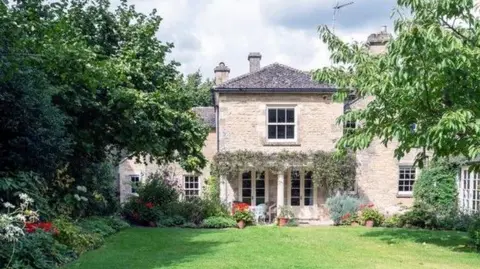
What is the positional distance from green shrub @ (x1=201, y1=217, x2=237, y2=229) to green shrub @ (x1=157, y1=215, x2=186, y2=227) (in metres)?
0.90

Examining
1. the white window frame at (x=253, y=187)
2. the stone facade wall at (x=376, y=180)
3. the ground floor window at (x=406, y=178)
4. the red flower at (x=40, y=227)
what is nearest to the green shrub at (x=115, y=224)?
the red flower at (x=40, y=227)

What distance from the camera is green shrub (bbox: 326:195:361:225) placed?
20.7 metres

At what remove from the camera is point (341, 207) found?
20.8 meters

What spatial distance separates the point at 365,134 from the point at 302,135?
32.2 ft

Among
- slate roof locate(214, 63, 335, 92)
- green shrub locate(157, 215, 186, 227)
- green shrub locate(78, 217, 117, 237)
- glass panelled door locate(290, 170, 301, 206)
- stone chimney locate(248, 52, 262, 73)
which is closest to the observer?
green shrub locate(78, 217, 117, 237)

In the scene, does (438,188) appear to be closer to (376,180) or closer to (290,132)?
(376,180)

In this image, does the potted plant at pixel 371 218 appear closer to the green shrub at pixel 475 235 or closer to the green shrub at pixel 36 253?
the green shrub at pixel 475 235

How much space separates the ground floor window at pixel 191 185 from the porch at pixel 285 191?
2.86 meters

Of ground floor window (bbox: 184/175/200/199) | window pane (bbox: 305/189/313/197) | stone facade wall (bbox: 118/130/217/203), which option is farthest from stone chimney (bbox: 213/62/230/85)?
window pane (bbox: 305/189/313/197)

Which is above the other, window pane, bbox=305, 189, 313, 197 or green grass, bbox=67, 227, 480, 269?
window pane, bbox=305, 189, 313, 197

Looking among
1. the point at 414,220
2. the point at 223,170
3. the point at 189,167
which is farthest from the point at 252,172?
the point at 414,220

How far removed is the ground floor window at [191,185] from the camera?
81.4 ft

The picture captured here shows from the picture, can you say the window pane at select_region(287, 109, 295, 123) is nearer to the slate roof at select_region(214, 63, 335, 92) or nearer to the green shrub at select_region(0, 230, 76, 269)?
the slate roof at select_region(214, 63, 335, 92)

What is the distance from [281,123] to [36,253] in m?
14.7
